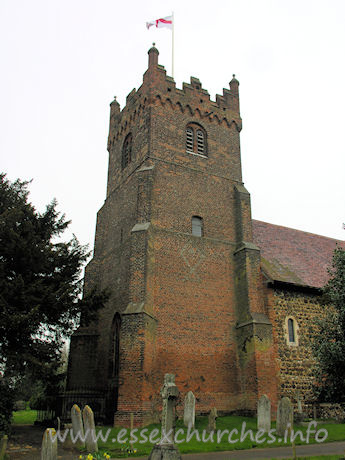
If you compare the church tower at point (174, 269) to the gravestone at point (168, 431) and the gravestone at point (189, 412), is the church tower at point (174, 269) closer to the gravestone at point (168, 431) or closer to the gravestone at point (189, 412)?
the gravestone at point (189, 412)

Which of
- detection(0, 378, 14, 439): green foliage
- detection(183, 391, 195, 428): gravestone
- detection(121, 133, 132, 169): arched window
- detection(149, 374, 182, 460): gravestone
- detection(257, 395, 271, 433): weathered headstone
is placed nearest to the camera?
detection(149, 374, 182, 460): gravestone

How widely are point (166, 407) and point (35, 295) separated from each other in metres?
7.77

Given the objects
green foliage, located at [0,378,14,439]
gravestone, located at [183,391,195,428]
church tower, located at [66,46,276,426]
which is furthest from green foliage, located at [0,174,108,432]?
gravestone, located at [183,391,195,428]

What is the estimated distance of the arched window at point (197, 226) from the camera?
20.2m

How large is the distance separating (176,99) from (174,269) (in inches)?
368

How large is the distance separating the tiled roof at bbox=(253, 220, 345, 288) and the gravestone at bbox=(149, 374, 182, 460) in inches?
442

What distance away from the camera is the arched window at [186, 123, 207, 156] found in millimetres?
22025

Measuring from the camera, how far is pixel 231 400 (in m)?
17.6

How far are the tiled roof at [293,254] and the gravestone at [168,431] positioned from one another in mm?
11220

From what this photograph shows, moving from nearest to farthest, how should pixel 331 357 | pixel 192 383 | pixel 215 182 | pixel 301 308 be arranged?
pixel 331 357, pixel 192 383, pixel 301 308, pixel 215 182

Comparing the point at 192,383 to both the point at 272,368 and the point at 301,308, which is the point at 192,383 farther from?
the point at 301,308

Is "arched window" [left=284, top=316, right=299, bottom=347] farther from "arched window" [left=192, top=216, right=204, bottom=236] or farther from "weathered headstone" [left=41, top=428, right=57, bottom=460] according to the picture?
"weathered headstone" [left=41, top=428, right=57, bottom=460]

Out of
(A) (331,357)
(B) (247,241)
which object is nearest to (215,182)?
(B) (247,241)

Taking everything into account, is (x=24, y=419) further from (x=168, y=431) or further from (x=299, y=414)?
(x=168, y=431)
